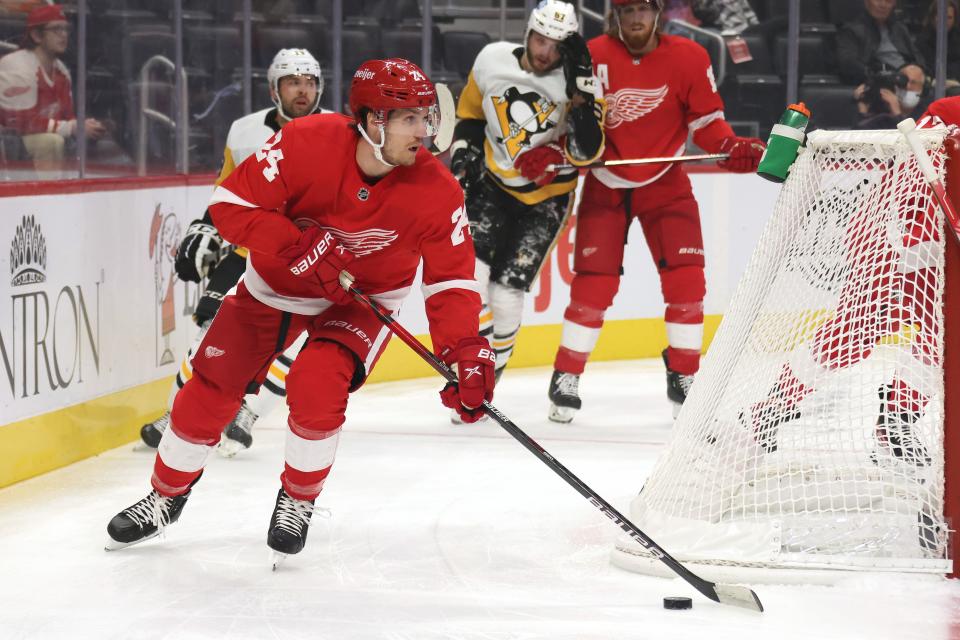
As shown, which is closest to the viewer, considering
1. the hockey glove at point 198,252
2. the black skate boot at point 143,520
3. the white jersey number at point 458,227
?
the white jersey number at point 458,227

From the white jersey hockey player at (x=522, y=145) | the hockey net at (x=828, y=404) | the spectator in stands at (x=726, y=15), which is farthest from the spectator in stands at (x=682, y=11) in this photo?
the hockey net at (x=828, y=404)

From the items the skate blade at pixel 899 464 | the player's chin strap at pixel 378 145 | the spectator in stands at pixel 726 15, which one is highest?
the spectator in stands at pixel 726 15

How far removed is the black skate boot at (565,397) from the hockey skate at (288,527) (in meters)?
1.76

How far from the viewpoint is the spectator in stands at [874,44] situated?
21.5 ft

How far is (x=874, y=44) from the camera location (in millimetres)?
6641

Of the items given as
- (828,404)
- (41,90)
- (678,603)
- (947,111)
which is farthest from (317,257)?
(41,90)

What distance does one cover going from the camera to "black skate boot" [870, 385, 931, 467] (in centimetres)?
271

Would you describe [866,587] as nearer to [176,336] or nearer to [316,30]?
[176,336]

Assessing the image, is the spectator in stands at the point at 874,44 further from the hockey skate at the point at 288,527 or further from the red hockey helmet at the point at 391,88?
the hockey skate at the point at 288,527

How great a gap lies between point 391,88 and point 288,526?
2.80ft

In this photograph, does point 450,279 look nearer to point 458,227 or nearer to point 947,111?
point 458,227

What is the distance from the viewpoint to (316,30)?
575 cm

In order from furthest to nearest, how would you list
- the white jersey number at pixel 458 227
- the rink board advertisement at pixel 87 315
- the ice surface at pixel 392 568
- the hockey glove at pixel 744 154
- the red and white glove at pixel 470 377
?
the hockey glove at pixel 744 154
the rink board advertisement at pixel 87 315
the white jersey number at pixel 458 227
the red and white glove at pixel 470 377
the ice surface at pixel 392 568

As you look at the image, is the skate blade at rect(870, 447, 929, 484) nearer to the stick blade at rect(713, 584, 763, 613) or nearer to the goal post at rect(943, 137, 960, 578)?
the goal post at rect(943, 137, 960, 578)
